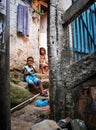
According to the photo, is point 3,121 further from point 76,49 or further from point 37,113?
point 76,49

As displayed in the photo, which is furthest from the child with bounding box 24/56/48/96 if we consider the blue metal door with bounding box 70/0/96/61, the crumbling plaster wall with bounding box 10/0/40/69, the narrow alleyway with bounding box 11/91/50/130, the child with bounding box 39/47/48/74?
the blue metal door with bounding box 70/0/96/61

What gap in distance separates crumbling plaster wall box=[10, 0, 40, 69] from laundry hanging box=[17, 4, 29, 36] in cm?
16

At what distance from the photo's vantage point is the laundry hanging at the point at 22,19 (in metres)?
9.71

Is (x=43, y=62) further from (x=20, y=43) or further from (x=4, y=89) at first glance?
(x=4, y=89)

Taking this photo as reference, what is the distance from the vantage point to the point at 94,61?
395 cm

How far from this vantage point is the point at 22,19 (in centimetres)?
991

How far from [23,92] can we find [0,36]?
141 inches

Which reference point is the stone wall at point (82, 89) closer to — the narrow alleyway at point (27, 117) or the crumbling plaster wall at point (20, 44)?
the narrow alleyway at point (27, 117)

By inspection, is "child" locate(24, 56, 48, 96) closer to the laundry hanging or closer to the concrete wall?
the concrete wall

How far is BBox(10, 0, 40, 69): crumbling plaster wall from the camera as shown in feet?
30.8

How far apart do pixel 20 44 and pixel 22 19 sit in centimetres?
111

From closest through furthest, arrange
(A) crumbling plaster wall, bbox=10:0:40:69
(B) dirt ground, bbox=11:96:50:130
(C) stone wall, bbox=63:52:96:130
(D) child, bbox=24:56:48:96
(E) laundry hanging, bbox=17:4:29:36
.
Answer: (C) stone wall, bbox=63:52:96:130 < (B) dirt ground, bbox=11:96:50:130 < (D) child, bbox=24:56:48:96 < (A) crumbling plaster wall, bbox=10:0:40:69 < (E) laundry hanging, bbox=17:4:29:36

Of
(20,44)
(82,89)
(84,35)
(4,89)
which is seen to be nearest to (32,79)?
(20,44)

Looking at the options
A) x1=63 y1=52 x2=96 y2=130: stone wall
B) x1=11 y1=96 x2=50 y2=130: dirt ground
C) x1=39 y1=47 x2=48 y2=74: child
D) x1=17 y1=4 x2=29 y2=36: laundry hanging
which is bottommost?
x1=11 y1=96 x2=50 y2=130: dirt ground
